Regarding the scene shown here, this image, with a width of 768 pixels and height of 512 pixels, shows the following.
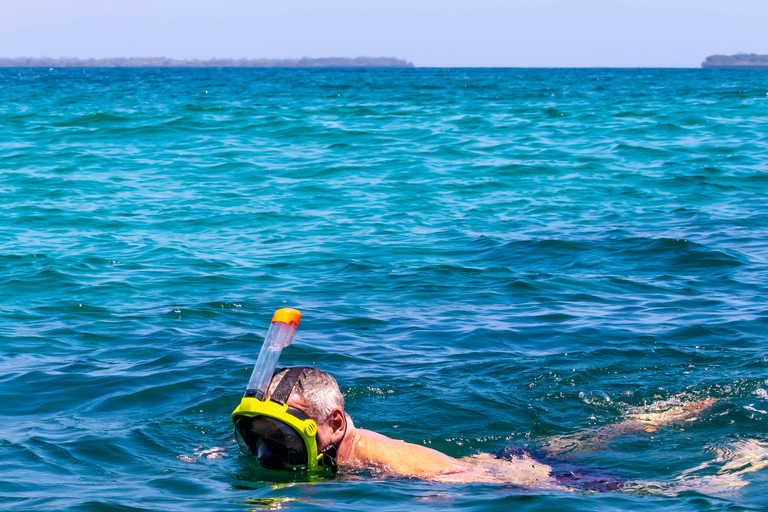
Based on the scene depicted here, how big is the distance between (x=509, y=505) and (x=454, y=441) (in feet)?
4.79

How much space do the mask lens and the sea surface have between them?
0.17 m

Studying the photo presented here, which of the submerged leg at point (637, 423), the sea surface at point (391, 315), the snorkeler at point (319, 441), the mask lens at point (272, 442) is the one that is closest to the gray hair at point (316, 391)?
the snorkeler at point (319, 441)

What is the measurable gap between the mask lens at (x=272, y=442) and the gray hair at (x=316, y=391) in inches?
5.8

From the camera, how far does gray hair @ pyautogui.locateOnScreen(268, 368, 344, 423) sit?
3.86 metres

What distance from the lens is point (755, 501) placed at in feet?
13.1

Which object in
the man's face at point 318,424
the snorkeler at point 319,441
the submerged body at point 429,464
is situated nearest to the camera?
the snorkeler at point 319,441

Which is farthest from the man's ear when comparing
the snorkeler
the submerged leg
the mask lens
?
the submerged leg

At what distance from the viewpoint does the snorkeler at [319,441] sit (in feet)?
12.1

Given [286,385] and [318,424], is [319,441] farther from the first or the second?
[286,385]

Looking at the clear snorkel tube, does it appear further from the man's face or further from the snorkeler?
the man's face

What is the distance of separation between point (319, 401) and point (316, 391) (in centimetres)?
5

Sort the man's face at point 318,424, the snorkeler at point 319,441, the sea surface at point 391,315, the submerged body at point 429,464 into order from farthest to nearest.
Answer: the sea surface at point 391,315 < the submerged body at point 429,464 < the man's face at point 318,424 < the snorkeler at point 319,441

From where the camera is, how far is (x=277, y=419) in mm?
3689

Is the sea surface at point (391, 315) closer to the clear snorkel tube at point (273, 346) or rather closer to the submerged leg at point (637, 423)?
the submerged leg at point (637, 423)
